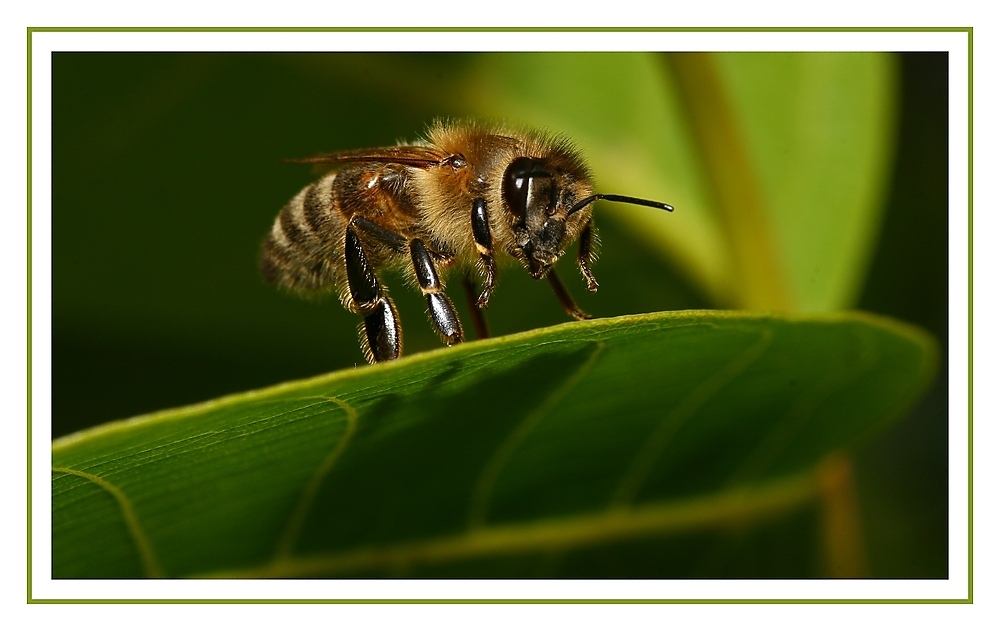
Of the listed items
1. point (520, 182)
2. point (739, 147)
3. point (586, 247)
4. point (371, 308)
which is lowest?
point (371, 308)

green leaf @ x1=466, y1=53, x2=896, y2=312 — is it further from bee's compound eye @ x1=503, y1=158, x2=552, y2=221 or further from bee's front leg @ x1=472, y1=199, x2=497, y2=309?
bee's front leg @ x1=472, y1=199, x2=497, y2=309

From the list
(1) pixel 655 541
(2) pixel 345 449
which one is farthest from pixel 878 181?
(2) pixel 345 449

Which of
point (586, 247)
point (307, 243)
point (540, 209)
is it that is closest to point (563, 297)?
point (586, 247)

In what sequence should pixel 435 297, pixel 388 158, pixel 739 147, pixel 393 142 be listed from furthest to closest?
pixel 393 142 → pixel 739 147 → pixel 388 158 → pixel 435 297

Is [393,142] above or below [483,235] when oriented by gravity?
above

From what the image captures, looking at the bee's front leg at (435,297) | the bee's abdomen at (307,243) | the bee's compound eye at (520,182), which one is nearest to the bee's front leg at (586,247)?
the bee's compound eye at (520,182)

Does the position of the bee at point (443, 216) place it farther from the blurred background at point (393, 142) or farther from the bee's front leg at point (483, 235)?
the blurred background at point (393, 142)
